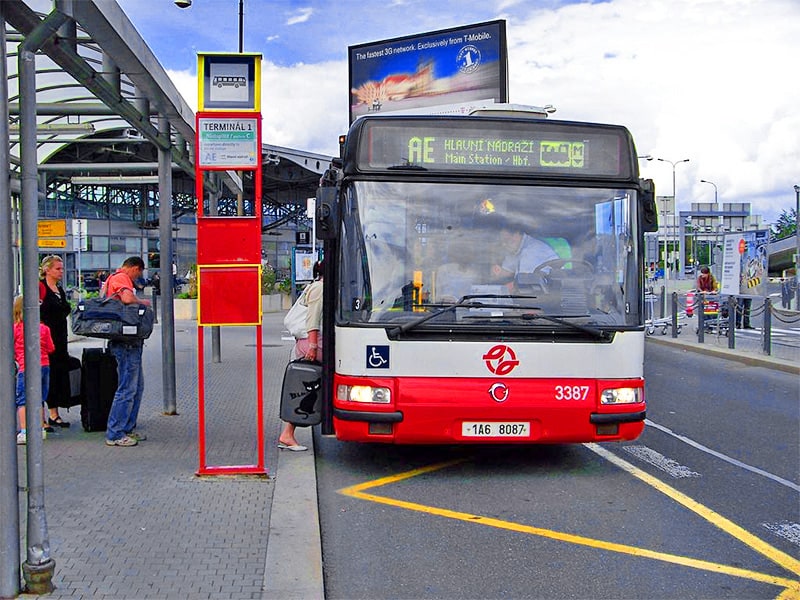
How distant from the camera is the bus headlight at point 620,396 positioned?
6.78 m

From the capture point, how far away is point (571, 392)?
673 cm

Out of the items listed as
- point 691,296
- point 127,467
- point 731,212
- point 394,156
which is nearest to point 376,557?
point 127,467

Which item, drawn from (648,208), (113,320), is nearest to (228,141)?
(113,320)

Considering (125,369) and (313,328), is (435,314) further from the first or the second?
(125,369)

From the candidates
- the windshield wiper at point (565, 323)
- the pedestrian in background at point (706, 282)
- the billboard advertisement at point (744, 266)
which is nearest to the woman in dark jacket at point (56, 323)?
the windshield wiper at point (565, 323)

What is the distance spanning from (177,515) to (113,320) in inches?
97.8

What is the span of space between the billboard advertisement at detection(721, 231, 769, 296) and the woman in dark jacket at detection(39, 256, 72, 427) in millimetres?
15339

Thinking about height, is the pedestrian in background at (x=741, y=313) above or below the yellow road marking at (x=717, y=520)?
above

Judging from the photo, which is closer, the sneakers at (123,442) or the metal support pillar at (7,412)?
the metal support pillar at (7,412)

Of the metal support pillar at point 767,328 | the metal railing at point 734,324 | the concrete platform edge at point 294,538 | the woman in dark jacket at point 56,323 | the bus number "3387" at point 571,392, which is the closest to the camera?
the concrete platform edge at point 294,538

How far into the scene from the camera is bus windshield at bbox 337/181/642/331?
673cm

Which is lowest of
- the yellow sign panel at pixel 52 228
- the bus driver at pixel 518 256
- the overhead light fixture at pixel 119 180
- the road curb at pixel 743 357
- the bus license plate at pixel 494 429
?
the road curb at pixel 743 357

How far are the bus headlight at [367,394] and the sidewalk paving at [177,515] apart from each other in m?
0.75

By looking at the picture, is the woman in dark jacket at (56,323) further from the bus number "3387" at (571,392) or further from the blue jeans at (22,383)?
the bus number "3387" at (571,392)
